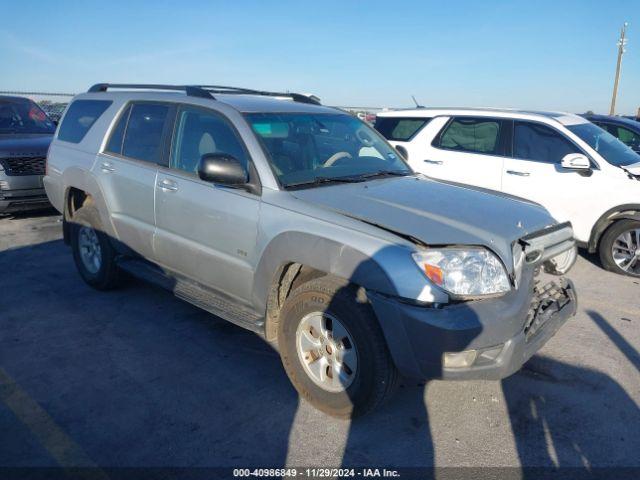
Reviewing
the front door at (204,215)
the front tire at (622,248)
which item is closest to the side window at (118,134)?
the front door at (204,215)

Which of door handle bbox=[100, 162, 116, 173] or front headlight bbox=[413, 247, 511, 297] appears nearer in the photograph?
front headlight bbox=[413, 247, 511, 297]

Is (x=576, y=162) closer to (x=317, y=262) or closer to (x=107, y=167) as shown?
(x=317, y=262)

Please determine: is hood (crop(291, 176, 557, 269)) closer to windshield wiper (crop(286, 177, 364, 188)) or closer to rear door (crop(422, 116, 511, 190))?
windshield wiper (crop(286, 177, 364, 188))

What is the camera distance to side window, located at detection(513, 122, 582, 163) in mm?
6359

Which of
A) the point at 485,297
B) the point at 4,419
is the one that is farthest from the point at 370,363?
the point at 4,419

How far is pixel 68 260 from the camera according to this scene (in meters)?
6.29

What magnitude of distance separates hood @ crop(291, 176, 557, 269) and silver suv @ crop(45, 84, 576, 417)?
0.05 feet

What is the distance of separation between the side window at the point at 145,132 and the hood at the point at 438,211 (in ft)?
5.31

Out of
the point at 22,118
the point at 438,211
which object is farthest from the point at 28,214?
the point at 438,211

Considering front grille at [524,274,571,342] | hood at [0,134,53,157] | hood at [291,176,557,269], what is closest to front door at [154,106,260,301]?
hood at [291,176,557,269]

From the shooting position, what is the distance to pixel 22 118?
30.4 ft

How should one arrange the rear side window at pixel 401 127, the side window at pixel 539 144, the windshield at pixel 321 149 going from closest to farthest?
the windshield at pixel 321 149 < the side window at pixel 539 144 < the rear side window at pixel 401 127

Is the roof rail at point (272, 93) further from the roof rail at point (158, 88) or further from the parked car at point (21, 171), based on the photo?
the parked car at point (21, 171)

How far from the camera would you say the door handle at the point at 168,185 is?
404 cm
